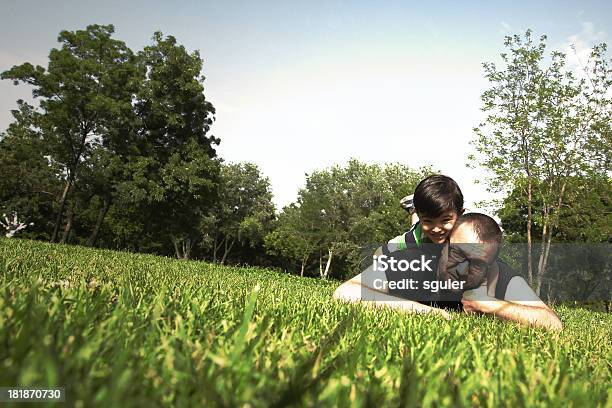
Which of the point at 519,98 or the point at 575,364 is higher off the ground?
the point at 519,98

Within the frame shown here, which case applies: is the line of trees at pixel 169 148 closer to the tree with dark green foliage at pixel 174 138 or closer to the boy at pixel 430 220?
the tree with dark green foliage at pixel 174 138

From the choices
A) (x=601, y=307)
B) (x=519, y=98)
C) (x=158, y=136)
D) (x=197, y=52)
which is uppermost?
(x=197, y=52)

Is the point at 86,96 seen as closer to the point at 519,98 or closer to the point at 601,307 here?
the point at 519,98

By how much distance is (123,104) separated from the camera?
1195 inches

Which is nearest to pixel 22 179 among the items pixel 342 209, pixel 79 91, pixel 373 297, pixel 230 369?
pixel 79 91

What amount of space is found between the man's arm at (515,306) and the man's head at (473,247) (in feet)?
0.79

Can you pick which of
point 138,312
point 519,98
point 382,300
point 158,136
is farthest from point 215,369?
point 158,136

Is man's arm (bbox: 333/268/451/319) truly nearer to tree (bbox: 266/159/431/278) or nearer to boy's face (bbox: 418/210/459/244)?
boy's face (bbox: 418/210/459/244)

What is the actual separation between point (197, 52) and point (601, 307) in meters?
47.3

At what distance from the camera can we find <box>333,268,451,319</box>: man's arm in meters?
3.89

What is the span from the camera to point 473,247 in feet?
11.5

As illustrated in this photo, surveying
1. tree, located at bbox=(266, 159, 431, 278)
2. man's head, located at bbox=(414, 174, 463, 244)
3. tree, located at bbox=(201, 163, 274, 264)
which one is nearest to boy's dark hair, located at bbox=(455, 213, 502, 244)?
man's head, located at bbox=(414, 174, 463, 244)

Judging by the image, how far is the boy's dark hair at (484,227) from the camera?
3529 millimetres

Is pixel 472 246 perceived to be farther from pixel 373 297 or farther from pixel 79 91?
pixel 79 91
